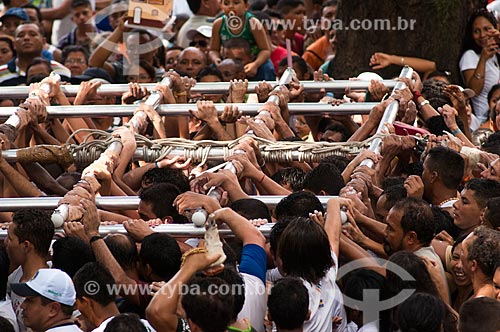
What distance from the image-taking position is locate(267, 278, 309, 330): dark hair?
20.6 feet

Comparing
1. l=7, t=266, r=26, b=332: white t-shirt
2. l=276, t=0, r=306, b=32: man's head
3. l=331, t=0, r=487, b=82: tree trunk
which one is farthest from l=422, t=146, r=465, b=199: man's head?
l=276, t=0, r=306, b=32: man's head

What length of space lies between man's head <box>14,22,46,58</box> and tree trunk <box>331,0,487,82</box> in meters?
3.64

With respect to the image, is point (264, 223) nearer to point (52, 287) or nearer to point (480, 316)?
point (52, 287)

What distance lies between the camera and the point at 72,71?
14.6 m

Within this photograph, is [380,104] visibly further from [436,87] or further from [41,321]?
[41,321]

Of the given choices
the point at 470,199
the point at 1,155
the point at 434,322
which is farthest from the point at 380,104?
the point at 434,322

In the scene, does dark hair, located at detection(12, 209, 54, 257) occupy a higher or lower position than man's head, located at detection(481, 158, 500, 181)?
higher

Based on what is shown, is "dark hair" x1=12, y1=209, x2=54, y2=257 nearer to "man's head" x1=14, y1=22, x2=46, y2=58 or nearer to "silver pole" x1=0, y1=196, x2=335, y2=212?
"silver pole" x1=0, y1=196, x2=335, y2=212

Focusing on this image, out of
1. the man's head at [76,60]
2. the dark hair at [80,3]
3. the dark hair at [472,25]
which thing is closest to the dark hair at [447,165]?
the dark hair at [472,25]

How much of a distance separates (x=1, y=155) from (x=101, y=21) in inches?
351

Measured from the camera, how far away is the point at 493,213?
759 cm

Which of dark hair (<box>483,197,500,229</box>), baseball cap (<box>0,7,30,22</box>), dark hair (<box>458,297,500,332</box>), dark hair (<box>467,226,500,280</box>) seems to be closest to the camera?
dark hair (<box>458,297,500,332</box>)

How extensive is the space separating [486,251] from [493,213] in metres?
0.71

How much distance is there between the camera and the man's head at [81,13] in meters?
16.8
